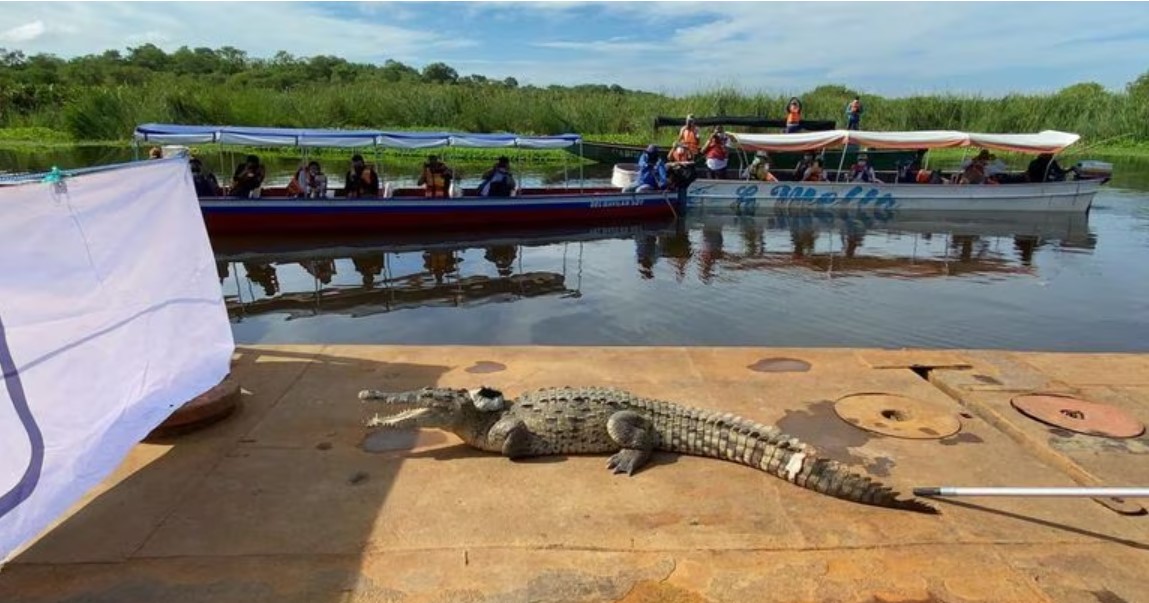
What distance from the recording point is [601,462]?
456cm

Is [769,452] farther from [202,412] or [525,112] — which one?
[525,112]

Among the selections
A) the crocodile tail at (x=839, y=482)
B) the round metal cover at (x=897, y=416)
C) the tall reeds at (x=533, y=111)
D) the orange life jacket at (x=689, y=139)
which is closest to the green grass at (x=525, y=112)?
the tall reeds at (x=533, y=111)

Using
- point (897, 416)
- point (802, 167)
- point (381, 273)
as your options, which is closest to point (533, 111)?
point (802, 167)

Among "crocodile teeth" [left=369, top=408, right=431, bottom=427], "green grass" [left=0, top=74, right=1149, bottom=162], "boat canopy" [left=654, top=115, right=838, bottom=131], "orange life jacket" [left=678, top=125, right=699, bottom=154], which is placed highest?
"green grass" [left=0, top=74, right=1149, bottom=162]

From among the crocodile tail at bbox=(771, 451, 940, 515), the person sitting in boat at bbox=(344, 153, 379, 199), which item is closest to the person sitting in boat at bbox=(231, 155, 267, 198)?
the person sitting in boat at bbox=(344, 153, 379, 199)

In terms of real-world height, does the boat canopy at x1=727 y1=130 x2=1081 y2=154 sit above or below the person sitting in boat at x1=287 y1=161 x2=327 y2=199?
above

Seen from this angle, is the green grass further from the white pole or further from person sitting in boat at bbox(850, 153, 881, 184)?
the white pole

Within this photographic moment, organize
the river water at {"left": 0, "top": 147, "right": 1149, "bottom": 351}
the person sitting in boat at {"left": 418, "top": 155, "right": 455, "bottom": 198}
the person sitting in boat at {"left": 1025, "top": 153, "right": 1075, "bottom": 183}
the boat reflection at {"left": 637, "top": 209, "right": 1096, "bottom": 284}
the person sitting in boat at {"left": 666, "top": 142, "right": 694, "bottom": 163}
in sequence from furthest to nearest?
the person sitting in boat at {"left": 666, "top": 142, "right": 694, "bottom": 163} → the person sitting in boat at {"left": 1025, "top": 153, "right": 1075, "bottom": 183} → the person sitting in boat at {"left": 418, "top": 155, "right": 455, "bottom": 198} → the boat reflection at {"left": 637, "top": 209, "right": 1096, "bottom": 284} → the river water at {"left": 0, "top": 147, "right": 1149, "bottom": 351}

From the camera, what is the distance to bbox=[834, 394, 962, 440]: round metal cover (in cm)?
486

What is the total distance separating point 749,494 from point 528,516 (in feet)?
3.97

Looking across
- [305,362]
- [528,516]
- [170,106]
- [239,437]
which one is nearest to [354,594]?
[528,516]

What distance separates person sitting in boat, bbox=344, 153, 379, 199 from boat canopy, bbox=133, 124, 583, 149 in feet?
1.50

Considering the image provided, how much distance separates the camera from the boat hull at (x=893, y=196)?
19672 millimetres

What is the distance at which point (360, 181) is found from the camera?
1650cm
